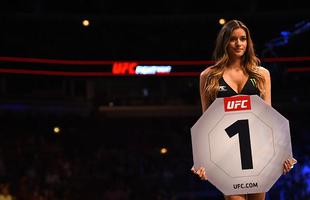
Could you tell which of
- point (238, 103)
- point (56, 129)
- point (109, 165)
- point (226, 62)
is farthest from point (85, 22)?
point (238, 103)

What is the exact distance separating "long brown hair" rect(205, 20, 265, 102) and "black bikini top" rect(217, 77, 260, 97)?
2 cm

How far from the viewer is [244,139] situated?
2377mm

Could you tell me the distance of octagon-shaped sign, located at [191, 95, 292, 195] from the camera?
2.37m

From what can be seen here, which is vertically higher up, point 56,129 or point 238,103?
point 56,129

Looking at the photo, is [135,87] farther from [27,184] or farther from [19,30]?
[27,184]

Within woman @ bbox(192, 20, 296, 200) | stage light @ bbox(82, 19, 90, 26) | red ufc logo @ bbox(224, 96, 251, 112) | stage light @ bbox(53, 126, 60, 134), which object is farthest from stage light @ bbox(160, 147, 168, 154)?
red ufc logo @ bbox(224, 96, 251, 112)

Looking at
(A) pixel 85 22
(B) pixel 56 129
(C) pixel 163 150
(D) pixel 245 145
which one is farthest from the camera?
(A) pixel 85 22

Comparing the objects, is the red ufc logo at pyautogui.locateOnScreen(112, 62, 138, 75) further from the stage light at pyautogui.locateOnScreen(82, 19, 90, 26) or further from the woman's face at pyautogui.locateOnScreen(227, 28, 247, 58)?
the woman's face at pyautogui.locateOnScreen(227, 28, 247, 58)

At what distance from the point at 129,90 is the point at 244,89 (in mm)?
9976

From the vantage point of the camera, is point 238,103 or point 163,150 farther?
point 163,150

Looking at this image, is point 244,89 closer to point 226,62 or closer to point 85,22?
point 226,62

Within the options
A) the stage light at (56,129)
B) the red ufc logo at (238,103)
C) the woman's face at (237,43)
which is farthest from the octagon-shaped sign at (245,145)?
the stage light at (56,129)

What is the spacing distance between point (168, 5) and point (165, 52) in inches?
44.4

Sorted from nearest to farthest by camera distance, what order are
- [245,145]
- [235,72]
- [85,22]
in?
[245,145]
[235,72]
[85,22]
